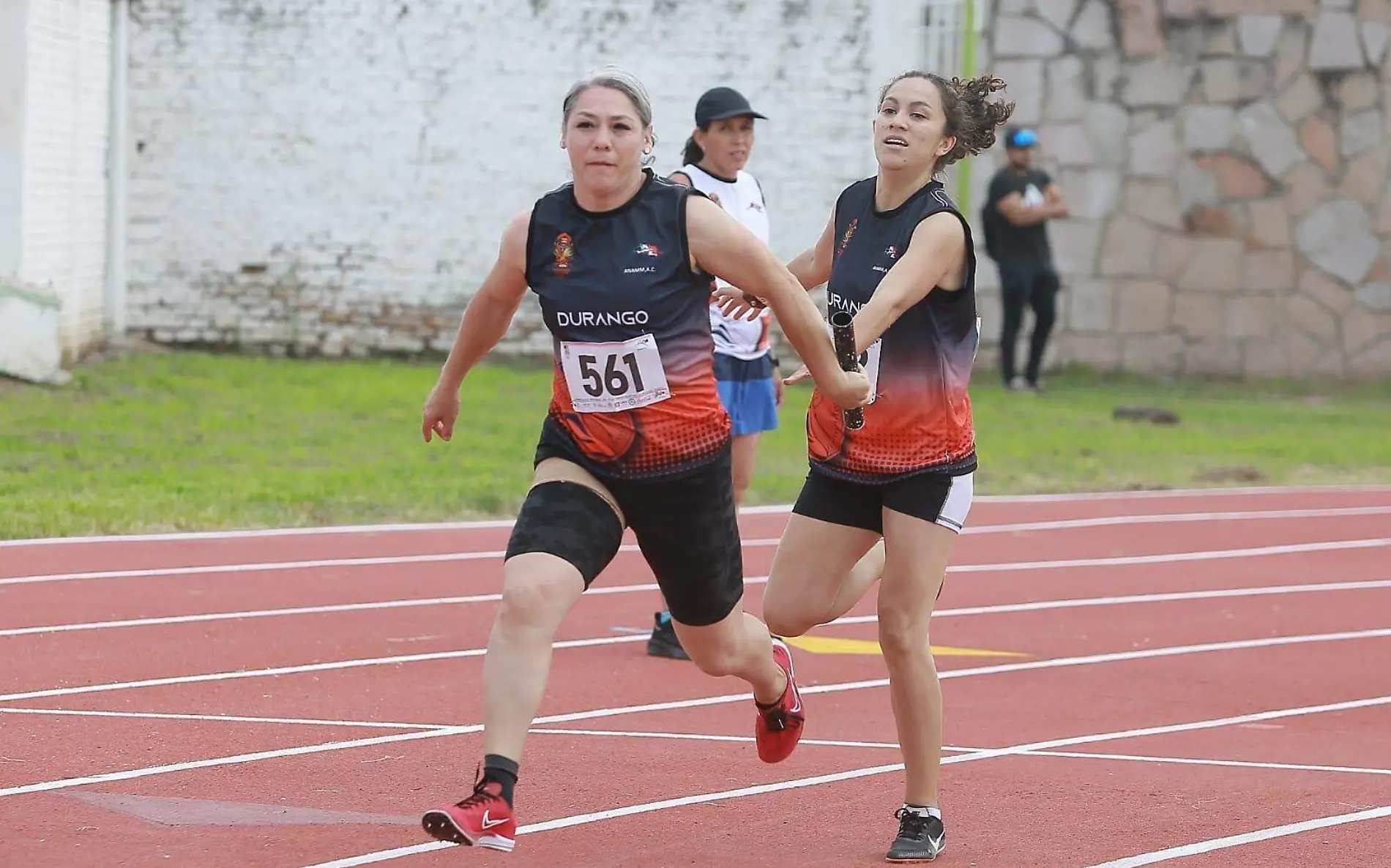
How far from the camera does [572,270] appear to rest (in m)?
5.21

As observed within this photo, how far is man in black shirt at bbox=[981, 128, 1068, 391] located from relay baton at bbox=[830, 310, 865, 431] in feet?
45.1

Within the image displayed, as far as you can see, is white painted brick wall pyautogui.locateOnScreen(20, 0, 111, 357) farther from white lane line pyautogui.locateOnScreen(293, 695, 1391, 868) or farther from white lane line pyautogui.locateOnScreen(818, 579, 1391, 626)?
white lane line pyautogui.locateOnScreen(293, 695, 1391, 868)

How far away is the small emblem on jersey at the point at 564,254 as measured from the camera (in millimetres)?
5215

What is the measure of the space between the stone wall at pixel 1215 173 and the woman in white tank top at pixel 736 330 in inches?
468

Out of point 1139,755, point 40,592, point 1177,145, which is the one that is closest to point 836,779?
point 1139,755

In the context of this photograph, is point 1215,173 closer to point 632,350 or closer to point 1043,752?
point 1043,752

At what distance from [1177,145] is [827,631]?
1201cm

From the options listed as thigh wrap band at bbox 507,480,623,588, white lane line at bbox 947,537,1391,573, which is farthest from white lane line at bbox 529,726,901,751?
white lane line at bbox 947,537,1391,573

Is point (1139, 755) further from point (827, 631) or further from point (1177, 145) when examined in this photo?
point (1177, 145)

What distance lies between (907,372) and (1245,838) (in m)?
1.55

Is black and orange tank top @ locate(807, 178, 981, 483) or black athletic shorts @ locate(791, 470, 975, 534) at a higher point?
black and orange tank top @ locate(807, 178, 981, 483)

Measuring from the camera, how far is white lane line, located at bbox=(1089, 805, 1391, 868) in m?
5.33

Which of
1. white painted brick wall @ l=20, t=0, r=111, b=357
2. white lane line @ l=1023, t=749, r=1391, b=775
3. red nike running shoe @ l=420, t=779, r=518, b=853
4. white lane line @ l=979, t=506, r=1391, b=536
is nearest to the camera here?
red nike running shoe @ l=420, t=779, r=518, b=853

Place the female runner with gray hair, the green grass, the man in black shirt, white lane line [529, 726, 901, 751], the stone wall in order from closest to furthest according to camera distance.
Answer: the female runner with gray hair, white lane line [529, 726, 901, 751], the green grass, the man in black shirt, the stone wall
